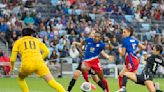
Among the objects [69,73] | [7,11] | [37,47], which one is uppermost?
[37,47]

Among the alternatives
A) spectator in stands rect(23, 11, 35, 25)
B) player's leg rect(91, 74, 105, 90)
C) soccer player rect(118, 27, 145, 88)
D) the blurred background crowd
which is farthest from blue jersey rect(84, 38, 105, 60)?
spectator in stands rect(23, 11, 35, 25)

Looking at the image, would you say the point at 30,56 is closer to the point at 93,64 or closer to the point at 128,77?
the point at 128,77

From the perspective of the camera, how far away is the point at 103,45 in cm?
1988

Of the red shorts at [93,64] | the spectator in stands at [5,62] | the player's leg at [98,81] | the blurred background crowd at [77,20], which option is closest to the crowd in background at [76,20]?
the blurred background crowd at [77,20]

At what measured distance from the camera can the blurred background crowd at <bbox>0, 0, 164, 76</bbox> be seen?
31984mm

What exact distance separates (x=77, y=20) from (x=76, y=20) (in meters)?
0.06

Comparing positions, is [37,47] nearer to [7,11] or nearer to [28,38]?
[28,38]

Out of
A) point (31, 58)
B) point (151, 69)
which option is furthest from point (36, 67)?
point (151, 69)

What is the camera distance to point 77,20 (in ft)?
113

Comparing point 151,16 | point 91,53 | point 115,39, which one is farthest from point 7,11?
point 91,53

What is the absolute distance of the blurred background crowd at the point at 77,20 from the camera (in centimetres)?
3198

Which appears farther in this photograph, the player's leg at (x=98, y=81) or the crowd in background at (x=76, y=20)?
the crowd in background at (x=76, y=20)

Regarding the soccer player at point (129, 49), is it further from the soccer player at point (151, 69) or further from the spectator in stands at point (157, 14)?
the spectator in stands at point (157, 14)

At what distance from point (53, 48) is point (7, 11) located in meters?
3.34
